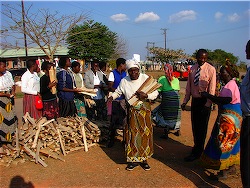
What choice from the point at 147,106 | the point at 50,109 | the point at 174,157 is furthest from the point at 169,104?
the point at 50,109

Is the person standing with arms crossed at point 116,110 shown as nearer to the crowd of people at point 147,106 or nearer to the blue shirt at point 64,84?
the crowd of people at point 147,106

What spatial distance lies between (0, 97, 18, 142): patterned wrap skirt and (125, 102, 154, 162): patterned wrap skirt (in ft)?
8.36

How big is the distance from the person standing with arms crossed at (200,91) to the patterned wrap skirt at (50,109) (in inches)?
112

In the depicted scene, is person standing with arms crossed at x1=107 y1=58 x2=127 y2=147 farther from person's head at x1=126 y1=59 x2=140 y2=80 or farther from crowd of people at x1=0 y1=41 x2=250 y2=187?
person's head at x1=126 y1=59 x2=140 y2=80

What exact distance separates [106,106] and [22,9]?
9730 mm

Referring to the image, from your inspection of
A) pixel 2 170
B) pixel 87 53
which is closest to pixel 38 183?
pixel 2 170

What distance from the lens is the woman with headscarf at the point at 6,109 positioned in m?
4.91

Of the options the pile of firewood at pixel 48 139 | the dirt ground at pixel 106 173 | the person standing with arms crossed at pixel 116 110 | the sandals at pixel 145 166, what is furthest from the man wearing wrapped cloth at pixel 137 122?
the pile of firewood at pixel 48 139

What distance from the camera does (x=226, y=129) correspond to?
3441 millimetres

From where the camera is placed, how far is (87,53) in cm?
3253

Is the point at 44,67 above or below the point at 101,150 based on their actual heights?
above

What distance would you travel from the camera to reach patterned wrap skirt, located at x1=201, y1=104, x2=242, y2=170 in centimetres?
344

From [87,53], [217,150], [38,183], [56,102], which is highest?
[87,53]

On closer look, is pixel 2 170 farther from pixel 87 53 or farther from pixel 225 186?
pixel 87 53
